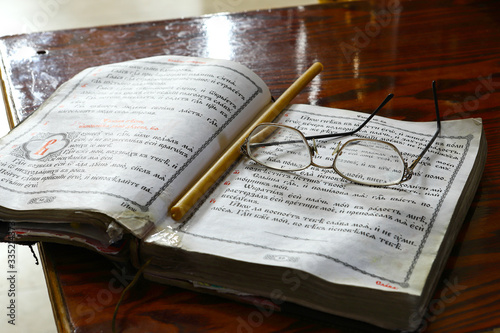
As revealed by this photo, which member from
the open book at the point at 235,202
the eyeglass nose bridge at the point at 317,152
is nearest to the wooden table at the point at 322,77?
the open book at the point at 235,202

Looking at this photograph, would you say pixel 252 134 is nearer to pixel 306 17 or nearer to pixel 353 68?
pixel 353 68

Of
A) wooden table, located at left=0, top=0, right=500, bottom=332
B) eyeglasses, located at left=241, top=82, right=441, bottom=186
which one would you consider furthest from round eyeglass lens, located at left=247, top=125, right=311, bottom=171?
wooden table, located at left=0, top=0, right=500, bottom=332

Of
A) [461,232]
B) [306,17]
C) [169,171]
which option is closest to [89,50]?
[306,17]

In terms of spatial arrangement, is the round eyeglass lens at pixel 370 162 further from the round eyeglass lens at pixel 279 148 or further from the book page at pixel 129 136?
the book page at pixel 129 136

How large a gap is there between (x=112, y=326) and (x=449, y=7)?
3.52 ft

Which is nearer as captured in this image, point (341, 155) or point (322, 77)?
point (341, 155)

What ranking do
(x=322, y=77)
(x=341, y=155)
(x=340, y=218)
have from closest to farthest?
(x=340, y=218)
(x=341, y=155)
(x=322, y=77)

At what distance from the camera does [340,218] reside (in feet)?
2.03

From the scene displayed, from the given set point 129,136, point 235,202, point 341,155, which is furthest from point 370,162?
point 129,136

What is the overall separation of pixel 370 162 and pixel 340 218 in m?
0.13

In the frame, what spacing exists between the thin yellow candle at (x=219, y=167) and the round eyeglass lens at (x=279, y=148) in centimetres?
2

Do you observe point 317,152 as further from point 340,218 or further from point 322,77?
point 322,77

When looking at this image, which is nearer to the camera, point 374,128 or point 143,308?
point 143,308

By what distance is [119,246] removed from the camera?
0.62 meters
